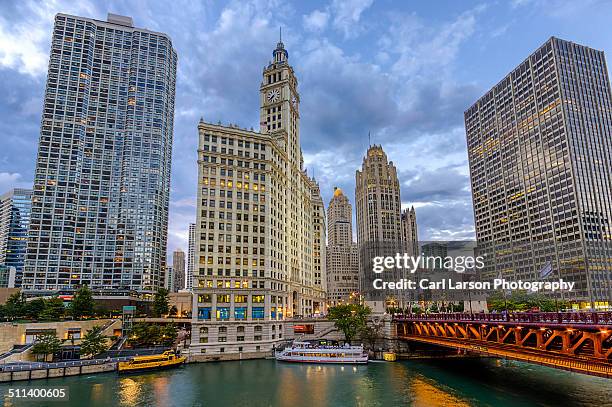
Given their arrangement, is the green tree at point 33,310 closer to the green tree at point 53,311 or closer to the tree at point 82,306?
the green tree at point 53,311

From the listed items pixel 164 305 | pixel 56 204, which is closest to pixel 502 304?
pixel 164 305

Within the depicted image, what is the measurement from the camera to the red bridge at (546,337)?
4200cm

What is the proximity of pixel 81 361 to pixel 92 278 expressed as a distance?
419 ft

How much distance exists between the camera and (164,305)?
461 feet

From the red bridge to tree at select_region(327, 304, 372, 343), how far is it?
25.1 m

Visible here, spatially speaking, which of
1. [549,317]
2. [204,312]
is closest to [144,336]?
[204,312]

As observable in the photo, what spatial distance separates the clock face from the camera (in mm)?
142750

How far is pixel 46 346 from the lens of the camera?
268ft

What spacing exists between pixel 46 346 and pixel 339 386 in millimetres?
61092

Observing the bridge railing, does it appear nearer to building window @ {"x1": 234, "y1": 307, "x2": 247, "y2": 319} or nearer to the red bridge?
the red bridge

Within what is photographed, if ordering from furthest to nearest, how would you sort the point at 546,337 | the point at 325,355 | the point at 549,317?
the point at 325,355, the point at 546,337, the point at 549,317

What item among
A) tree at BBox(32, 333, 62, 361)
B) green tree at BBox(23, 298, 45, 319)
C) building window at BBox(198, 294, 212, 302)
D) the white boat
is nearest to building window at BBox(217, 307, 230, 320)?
building window at BBox(198, 294, 212, 302)

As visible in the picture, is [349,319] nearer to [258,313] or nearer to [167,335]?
[258,313]

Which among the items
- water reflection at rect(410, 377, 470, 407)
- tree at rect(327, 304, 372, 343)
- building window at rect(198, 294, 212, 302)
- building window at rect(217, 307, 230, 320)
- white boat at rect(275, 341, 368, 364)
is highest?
building window at rect(198, 294, 212, 302)
